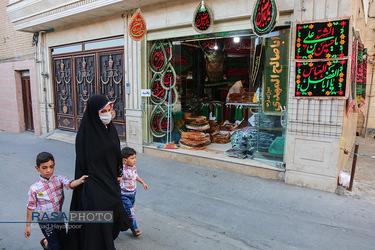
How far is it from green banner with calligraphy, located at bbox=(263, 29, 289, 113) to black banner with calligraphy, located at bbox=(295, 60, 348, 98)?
37cm

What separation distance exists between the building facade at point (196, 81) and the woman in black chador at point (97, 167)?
328 cm

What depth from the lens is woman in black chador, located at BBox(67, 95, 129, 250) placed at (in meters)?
2.38

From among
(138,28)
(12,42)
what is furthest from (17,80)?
(138,28)

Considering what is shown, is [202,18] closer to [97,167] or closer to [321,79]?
[321,79]

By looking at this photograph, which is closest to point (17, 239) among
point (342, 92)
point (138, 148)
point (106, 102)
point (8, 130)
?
point (106, 102)

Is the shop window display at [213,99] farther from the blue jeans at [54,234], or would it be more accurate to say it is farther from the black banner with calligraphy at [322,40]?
the blue jeans at [54,234]

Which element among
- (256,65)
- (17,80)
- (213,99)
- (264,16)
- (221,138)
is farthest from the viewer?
(17,80)

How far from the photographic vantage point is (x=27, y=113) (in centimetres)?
1094

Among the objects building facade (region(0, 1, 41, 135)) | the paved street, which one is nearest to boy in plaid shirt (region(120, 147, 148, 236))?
the paved street

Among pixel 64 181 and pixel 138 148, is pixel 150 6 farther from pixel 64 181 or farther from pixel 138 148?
pixel 64 181

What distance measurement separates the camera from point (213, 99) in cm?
910

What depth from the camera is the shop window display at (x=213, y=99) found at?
17.8ft

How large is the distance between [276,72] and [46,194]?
167 inches

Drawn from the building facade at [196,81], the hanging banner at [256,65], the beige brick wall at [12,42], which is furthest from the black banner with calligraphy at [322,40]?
the beige brick wall at [12,42]
